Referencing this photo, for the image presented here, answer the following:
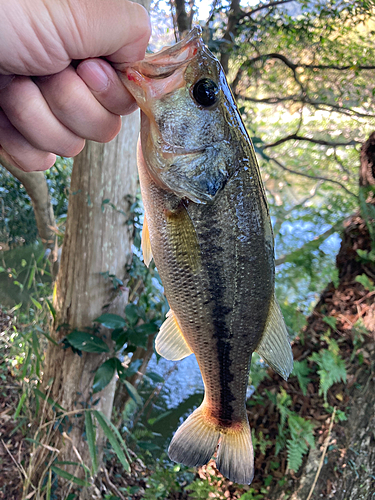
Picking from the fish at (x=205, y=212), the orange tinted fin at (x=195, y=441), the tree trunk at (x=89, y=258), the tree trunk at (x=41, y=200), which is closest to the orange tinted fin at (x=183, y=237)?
the fish at (x=205, y=212)

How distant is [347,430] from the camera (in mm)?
2561

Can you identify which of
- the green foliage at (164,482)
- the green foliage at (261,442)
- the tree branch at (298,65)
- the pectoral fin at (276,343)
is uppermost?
the tree branch at (298,65)

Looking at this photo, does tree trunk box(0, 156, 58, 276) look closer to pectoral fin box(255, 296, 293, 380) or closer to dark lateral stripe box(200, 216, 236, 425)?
dark lateral stripe box(200, 216, 236, 425)

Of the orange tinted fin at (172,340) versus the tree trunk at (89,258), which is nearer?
the orange tinted fin at (172,340)

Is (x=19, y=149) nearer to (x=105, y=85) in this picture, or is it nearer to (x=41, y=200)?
(x=105, y=85)

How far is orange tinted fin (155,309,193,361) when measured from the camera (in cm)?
124

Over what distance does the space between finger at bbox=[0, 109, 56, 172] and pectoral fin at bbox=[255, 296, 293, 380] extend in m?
0.98

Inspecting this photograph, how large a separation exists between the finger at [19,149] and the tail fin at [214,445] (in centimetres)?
113

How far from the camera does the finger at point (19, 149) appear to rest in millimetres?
1183

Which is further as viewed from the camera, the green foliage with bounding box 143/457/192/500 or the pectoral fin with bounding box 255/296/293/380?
the green foliage with bounding box 143/457/192/500

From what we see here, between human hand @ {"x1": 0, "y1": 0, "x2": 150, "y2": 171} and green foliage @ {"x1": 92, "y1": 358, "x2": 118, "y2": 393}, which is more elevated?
human hand @ {"x1": 0, "y1": 0, "x2": 150, "y2": 171}

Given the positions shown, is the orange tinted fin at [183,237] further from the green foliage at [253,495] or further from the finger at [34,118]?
the green foliage at [253,495]

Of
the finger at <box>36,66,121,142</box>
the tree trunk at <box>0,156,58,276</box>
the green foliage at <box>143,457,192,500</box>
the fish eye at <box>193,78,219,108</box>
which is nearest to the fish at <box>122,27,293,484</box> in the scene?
the fish eye at <box>193,78,219,108</box>

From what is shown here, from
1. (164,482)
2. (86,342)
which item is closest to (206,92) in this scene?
(86,342)
